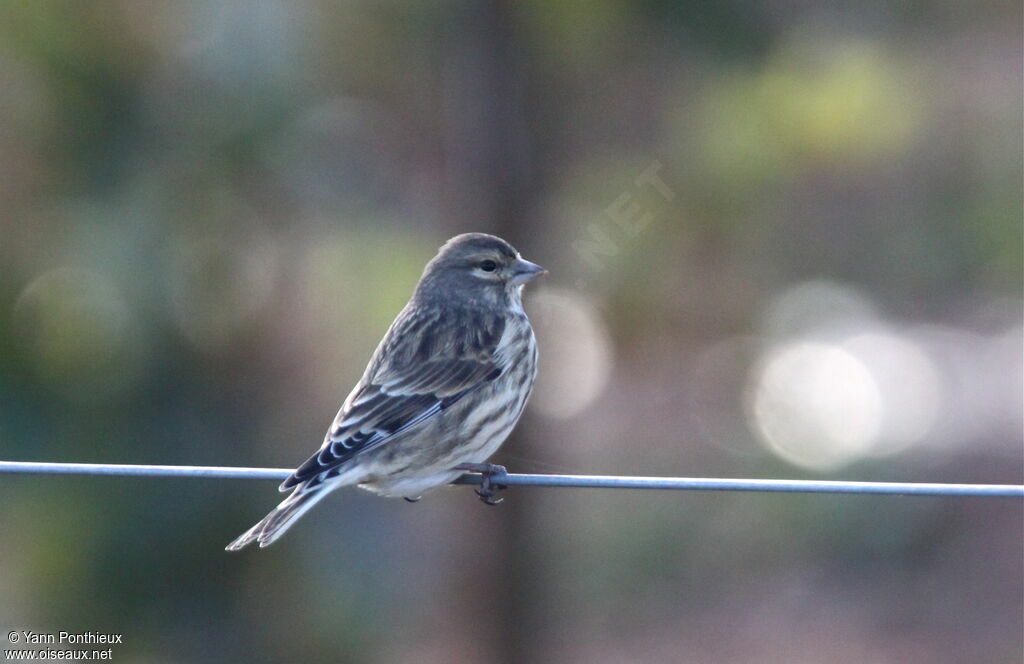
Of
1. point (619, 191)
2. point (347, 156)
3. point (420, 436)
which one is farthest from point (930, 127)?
point (420, 436)

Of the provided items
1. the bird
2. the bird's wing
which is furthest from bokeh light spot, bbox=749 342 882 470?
the bird's wing

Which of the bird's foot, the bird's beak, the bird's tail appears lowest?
the bird's tail

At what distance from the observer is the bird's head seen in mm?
6473

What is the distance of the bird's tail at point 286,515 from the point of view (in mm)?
4988

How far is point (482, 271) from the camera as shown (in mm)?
6492

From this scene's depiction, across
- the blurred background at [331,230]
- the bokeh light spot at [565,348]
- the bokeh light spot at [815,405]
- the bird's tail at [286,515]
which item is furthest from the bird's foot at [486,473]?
the bokeh light spot at [815,405]

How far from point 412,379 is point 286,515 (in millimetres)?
1010

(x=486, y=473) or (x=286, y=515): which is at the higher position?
(x=486, y=473)

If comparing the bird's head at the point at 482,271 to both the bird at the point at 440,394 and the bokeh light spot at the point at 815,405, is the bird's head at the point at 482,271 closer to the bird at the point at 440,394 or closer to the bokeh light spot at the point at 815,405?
the bird at the point at 440,394

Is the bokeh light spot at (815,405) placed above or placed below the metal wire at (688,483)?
above

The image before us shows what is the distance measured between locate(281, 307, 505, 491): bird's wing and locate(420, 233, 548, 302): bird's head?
0.59 ft

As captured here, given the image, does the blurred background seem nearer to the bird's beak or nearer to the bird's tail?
the bird's beak

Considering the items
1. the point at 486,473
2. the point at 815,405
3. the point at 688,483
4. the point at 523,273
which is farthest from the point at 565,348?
the point at 688,483

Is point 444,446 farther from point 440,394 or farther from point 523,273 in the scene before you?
point 523,273
